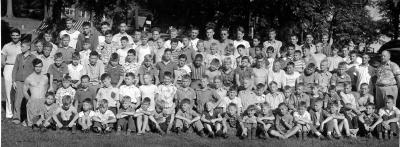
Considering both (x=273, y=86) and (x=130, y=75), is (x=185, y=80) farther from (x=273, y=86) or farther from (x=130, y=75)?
(x=273, y=86)

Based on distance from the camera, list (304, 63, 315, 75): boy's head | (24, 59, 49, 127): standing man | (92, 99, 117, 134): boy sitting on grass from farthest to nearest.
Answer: (304, 63, 315, 75): boy's head
(24, 59, 49, 127): standing man
(92, 99, 117, 134): boy sitting on grass

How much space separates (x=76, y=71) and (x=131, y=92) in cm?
117

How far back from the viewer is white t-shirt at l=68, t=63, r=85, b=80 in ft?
31.3

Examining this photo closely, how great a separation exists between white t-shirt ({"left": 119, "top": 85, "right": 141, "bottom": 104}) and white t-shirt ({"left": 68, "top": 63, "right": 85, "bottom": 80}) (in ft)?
2.87

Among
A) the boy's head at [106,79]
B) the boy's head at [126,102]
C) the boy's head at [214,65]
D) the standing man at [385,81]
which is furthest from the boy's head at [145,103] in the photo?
the standing man at [385,81]

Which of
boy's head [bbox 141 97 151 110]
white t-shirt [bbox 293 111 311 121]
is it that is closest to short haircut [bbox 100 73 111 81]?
boy's head [bbox 141 97 151 110]

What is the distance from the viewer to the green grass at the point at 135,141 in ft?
25.9

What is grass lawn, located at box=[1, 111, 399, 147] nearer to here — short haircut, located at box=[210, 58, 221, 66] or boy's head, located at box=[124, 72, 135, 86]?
boy's head, located at box=[124, 72, 135, 86]

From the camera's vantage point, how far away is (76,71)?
31.4 ft

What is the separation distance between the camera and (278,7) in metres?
15.1

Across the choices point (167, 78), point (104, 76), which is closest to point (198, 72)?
point (167, 78)

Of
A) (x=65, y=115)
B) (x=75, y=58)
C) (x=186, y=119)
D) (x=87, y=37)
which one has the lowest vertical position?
(x=186, y=119)

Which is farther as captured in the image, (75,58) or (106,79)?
(75,58)

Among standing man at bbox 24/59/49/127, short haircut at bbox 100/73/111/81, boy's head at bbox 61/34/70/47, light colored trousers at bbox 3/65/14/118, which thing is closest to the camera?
standing man at bbox 24/59/49/127
